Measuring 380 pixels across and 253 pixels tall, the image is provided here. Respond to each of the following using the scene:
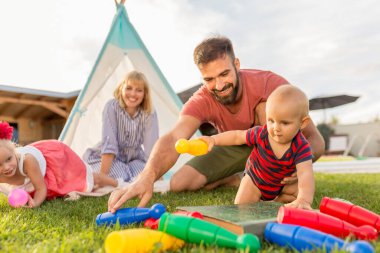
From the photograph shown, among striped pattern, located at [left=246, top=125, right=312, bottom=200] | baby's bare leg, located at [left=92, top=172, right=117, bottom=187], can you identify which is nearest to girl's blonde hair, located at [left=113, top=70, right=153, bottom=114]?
baby's bare leg, located at [left=92, top=172, right=117, bottom=187]

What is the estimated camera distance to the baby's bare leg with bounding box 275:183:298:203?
1.91 m

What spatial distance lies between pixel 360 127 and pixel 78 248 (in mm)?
12042

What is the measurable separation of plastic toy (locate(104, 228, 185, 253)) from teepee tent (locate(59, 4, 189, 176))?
9.67 feet

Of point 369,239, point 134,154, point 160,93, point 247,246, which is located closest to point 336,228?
point 369,239

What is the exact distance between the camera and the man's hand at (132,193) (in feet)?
4.57

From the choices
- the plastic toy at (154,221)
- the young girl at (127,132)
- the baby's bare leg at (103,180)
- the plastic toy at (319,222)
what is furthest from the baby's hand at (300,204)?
the young girl at (127,132)

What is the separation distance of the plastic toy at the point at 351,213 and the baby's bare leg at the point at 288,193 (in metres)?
0.58

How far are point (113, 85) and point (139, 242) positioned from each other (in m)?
3.39

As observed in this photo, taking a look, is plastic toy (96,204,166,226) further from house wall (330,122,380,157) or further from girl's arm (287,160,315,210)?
house wall (330,122,380,157)

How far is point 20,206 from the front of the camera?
6.66 ft

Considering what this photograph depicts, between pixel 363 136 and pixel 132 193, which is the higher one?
pixel 132 193

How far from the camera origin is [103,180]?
9.25 ft

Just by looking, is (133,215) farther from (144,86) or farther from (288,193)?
(144,86)

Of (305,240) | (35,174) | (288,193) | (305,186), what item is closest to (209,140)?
(305,186)
